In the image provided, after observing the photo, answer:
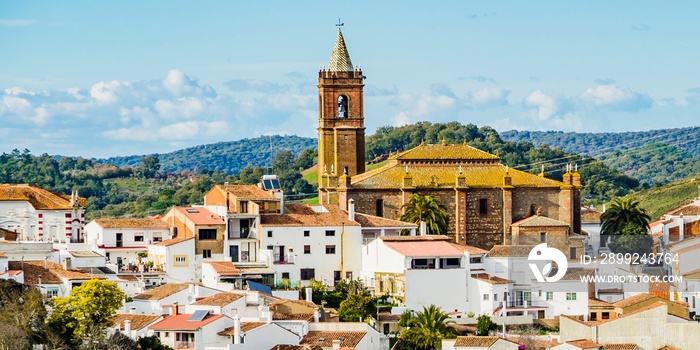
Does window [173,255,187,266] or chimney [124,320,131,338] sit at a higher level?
window [173,255,187,266]

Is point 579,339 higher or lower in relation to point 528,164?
lower

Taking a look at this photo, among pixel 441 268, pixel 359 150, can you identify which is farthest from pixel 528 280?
pixel 359 150

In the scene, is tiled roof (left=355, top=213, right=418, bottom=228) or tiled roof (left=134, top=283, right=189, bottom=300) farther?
tiled roof (left=355, top=213, right=418, bottom=228)

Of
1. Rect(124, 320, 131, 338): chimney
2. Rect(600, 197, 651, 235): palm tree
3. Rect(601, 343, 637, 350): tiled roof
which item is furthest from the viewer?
Rect(600, 197, 651, 235): palm tree

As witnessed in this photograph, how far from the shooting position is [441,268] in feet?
223

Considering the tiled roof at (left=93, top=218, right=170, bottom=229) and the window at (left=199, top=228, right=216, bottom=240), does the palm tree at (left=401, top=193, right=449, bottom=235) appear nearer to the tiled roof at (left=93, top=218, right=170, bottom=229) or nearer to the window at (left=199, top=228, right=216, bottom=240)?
the window at (left=199, top=228, right=216, bottom=240)

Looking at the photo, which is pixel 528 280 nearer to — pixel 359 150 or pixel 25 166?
pixel 359 150

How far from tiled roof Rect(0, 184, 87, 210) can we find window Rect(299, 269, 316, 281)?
1025 centimetres

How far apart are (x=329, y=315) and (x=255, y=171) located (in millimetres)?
65688

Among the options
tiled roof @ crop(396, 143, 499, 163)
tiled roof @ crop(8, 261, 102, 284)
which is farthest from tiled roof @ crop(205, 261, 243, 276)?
tiled roof @ crop(396, 143, 499, 163)

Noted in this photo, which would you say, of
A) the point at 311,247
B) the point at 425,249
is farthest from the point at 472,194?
the point at 311,247

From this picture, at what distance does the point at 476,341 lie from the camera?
198 ft

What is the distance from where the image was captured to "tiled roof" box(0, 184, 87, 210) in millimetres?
73812

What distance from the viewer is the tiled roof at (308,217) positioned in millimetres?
70438
